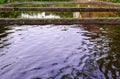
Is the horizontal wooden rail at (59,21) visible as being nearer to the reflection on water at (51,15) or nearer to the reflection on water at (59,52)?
the reflection on water at (59,52)

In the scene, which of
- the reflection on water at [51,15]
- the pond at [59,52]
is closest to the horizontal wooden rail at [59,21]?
the pond at [59,52]

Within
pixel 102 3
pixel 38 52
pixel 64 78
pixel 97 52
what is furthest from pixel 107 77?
pixel 102 3

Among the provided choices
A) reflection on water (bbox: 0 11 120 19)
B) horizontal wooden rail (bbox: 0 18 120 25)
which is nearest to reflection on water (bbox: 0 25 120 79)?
horizontal wooden rail (bbox: 0 18 120 25)

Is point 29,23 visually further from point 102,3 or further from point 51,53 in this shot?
point 102,3

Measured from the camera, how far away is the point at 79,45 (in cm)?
944

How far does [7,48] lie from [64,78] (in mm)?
3541

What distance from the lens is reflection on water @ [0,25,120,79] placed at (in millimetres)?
6676

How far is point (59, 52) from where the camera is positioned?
8617 millimetres

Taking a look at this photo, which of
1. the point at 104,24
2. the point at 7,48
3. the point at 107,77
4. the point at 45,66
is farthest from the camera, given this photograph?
the point at 104,24

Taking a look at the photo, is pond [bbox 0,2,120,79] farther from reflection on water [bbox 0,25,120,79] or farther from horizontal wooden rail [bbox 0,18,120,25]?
horizontal wooden rail [bbox 0,18,120,25]

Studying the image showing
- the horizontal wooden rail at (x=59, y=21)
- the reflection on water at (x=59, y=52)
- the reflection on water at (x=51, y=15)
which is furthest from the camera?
the reflection on water at (x=51, y=15)

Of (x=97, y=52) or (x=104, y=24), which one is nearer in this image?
(x=97, y=52)

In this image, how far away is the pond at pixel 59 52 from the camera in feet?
21.9

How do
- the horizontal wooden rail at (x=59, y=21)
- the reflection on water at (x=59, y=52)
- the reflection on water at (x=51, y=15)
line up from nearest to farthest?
1. the reflection on water at (x=59, y=52)
2. the horizontal wooden rail at (x=59, y=21)
3. the reflection on water at (x=51, y=15)
